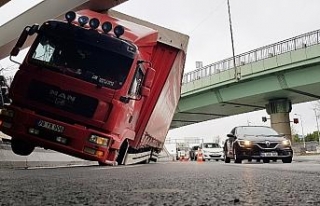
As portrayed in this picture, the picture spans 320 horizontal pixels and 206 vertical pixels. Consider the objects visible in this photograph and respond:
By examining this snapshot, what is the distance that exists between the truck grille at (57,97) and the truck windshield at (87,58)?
447 millimetres

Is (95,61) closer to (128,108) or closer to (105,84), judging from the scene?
(105,84)

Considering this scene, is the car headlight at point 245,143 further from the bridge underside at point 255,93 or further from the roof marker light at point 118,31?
the bridge underside at point 255,93

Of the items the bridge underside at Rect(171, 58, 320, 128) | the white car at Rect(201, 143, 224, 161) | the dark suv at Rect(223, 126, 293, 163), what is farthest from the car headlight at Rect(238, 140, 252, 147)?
the white car at Rect(201, 143, 224, 161)

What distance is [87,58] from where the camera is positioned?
1049 centimetres

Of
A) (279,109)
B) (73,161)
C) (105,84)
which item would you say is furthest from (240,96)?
(105,84)

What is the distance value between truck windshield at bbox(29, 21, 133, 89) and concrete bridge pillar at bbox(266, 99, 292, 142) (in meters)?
28.0

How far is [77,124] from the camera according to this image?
10.6 m

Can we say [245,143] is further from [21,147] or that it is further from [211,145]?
[211,145]

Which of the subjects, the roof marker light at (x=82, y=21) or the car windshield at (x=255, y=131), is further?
the car windshield at (x=255, y=131)

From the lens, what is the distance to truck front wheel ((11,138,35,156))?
11320 millimetres

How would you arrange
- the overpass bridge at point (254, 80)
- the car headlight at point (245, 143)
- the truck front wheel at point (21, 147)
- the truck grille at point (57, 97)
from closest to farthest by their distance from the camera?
the truck grille at point (57, 97) < the truck front wheel at point (21, 147) < the car headlight at point (245, 143) < the overpass bridge at point (254, 80)

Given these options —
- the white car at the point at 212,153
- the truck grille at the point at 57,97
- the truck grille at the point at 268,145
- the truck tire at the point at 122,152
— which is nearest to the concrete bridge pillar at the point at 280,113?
the white car at the point at 212,153

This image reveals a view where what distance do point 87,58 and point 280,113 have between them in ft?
96.3

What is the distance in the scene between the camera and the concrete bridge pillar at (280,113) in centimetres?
3678
